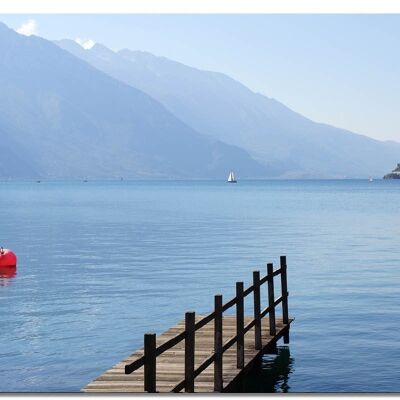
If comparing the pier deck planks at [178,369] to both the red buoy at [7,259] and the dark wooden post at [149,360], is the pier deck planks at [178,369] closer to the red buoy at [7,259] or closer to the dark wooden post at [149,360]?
the dark wooden post at [149,360]

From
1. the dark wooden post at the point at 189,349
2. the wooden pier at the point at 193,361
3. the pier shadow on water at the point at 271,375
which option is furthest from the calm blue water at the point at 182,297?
the dark wooden post at the point at 189,349

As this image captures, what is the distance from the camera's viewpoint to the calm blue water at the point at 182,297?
25.8 meters

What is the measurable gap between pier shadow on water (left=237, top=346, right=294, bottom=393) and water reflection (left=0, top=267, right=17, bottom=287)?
22.8 metres

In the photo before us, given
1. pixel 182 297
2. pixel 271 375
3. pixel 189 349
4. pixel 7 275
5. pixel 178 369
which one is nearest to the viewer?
pixel 189 349

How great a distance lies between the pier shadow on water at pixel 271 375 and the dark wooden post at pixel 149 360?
5499 millimetres

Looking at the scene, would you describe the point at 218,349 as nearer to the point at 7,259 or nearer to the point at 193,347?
the point at 193,347

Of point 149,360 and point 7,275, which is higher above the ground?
point 149,360

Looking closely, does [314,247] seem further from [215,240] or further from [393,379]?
[393,379]

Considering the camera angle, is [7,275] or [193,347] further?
[7,275]

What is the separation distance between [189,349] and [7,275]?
113 ft

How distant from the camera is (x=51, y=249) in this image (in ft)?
226

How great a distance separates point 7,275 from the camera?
51.6m
